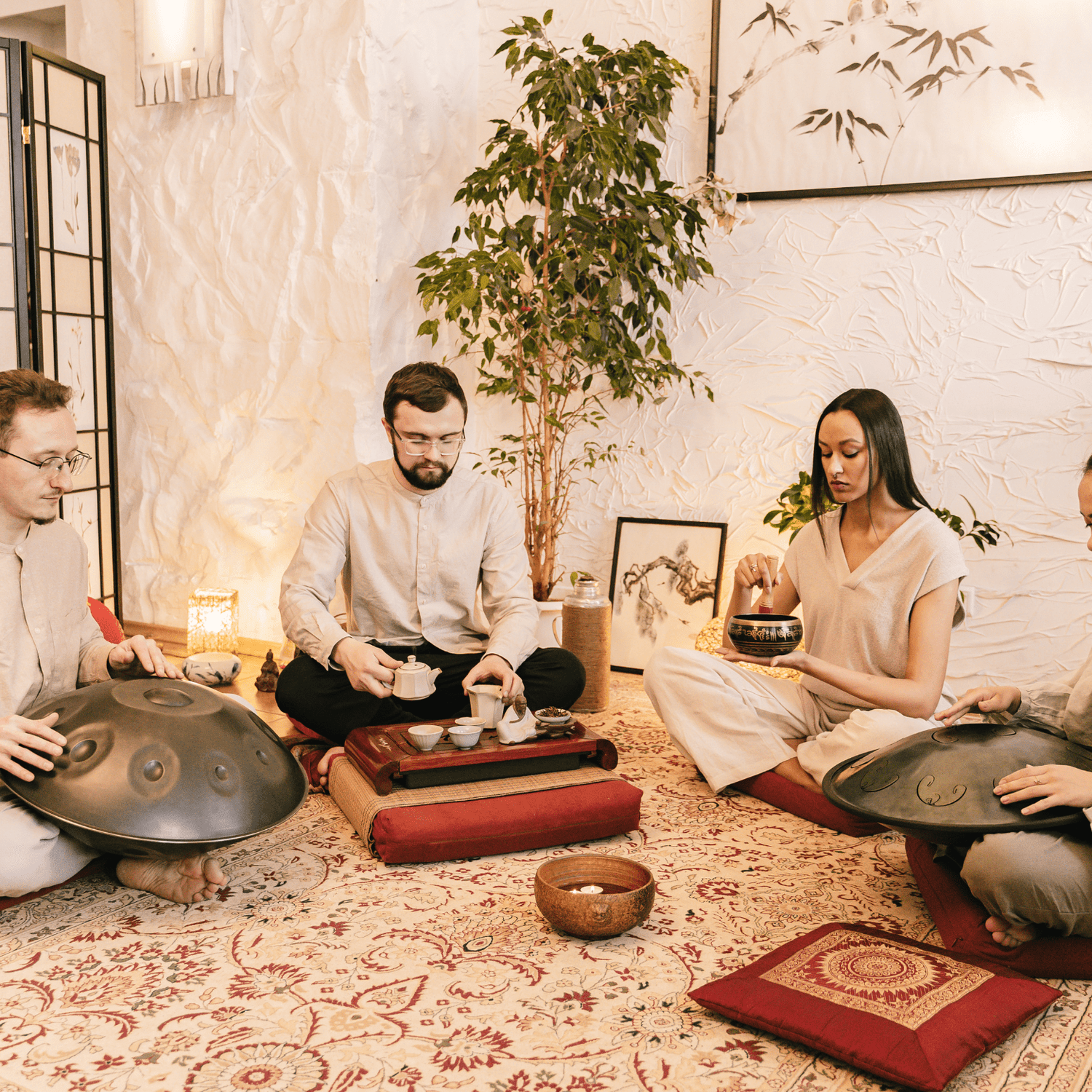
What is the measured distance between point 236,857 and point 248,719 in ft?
1.22

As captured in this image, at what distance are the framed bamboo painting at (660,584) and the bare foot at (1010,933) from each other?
2071mm

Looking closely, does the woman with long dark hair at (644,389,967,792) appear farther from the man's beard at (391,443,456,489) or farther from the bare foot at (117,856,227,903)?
the bare foot at (117,856,227,903)

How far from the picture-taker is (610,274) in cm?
366

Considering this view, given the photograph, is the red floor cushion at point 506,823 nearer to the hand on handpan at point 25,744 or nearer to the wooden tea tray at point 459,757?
the wooden tea tray at point 459,757

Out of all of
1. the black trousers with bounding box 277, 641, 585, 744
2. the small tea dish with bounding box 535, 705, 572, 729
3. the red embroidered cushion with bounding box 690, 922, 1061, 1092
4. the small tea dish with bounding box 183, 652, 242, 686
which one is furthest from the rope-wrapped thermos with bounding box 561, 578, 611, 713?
the red embroidered cushion with bounding box 690, 922, 1061, 1092

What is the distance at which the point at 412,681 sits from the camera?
242 cm

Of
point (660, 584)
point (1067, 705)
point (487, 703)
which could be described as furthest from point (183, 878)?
point (660, 584)

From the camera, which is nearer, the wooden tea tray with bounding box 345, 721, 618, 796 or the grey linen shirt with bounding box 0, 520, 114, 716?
the grey linen shirt with bounding box 0, 520, 114, 716

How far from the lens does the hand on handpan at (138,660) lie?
2.13 meters

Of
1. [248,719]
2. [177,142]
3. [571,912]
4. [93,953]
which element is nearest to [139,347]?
[177,142]

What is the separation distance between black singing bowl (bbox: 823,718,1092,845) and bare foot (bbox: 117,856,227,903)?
1.18 meters

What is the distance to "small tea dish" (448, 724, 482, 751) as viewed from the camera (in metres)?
2.32

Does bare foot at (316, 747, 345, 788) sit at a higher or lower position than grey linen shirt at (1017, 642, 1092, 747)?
lower

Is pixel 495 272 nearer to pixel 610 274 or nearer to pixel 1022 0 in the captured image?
pixel 610 274
